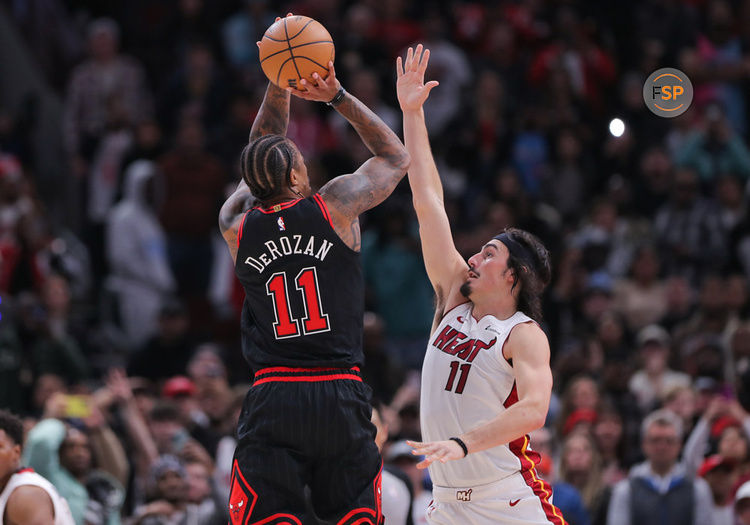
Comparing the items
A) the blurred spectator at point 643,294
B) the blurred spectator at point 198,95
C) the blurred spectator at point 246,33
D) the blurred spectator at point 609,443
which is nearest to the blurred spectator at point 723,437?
the blurred spectator at point 609,443

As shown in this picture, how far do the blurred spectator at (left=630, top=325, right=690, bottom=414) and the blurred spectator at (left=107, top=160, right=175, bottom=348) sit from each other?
5533 mm

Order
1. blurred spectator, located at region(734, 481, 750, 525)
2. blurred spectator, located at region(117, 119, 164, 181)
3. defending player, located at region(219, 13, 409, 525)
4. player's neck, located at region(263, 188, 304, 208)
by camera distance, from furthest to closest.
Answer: blurred spectator, located at region(117, 119, 164, 181) < blurred spectator, located at region(734, 481, 750, 525) < player's neck, located at region(263, 188, 304, 208) < defending player, located at region(219, 13, 409, 525)

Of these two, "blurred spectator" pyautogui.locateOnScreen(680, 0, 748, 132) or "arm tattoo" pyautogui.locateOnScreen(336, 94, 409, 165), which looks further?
"blurred spectator" pyautogui.locateOnScreen(680, 0, 748, 132)

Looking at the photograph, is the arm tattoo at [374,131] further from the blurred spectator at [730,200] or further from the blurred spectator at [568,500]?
the blurred spectator at [730,200]

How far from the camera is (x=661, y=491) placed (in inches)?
394

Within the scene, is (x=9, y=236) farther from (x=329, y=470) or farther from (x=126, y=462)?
(x=329, y=470)

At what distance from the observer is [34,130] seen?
651 inches

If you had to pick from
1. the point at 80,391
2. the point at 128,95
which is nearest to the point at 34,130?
the point at 128,95

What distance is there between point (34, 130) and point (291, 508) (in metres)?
11.9

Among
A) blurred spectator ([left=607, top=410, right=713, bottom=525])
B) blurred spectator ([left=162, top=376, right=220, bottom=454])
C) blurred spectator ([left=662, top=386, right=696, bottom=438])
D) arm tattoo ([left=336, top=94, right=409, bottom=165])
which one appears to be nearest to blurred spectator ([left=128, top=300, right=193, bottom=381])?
blurred spectator ([left=162, top=376, right=220, bottom=454])

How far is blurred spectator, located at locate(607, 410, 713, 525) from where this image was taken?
32.4 ft

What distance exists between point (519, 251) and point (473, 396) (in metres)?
0.84

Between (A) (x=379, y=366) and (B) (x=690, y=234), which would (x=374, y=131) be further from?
(B) (x=690, y=234)

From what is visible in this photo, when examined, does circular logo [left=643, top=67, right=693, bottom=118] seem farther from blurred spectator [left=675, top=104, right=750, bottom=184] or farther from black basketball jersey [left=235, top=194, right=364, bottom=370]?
blurred spectator [left=675, top=104, right=750, bottom=184]
